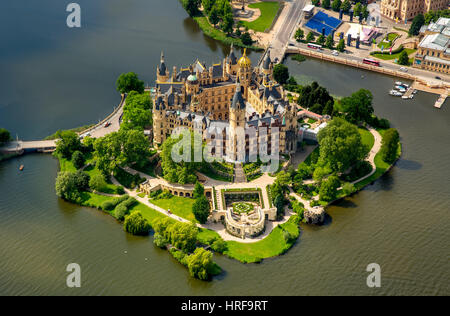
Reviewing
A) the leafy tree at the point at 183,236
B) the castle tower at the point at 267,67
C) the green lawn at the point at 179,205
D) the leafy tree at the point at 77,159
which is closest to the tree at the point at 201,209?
the green lawn at the point at 179,205

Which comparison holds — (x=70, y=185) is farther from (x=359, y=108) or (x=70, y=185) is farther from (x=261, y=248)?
(x=359, y=108)

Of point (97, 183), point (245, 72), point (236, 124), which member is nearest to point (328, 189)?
point (236, 124)

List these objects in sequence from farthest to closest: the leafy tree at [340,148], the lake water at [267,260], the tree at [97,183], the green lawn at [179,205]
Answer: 1. the leafy tree at [340,148]
2. the tree at [97,183]
3. the green lawn at [179,205]
4. the lake water at [267,260]

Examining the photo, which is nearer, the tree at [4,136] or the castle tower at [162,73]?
the tree at [4,136]

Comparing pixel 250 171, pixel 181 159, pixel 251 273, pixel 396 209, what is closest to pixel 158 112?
pixel 181 159

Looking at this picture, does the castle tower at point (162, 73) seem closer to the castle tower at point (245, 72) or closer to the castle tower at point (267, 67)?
the castle tower at point (245, 72)

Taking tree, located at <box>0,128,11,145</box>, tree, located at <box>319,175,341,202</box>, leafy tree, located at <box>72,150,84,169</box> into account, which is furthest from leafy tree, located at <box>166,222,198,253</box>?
tree, located at <box>0,128,11,145</box>

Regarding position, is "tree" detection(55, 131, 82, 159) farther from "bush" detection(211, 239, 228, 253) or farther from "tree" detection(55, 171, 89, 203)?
"bush" detection(211, 239, 228, 253)
